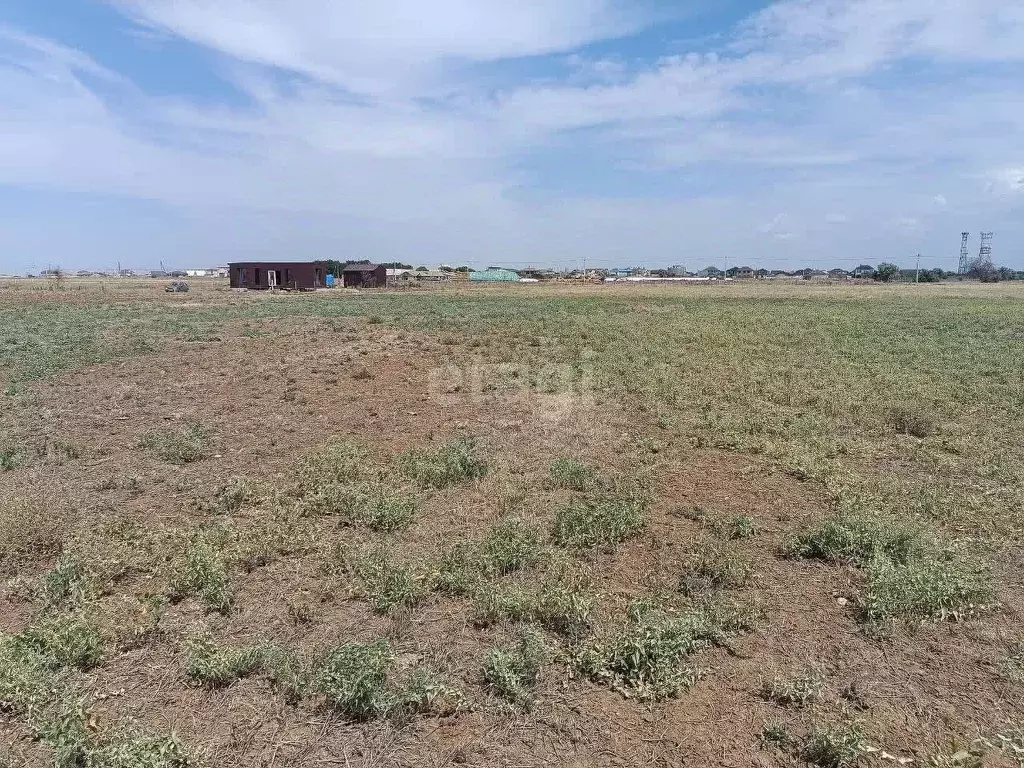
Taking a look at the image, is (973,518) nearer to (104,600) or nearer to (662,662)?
(662,662)

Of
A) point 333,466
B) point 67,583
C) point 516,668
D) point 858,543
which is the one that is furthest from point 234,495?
point 858,543

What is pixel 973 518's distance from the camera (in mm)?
6305

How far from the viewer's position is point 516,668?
3.93 metres

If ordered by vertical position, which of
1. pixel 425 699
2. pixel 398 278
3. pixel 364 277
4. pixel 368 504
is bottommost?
pixel 425 699

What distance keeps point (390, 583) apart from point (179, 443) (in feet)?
17.1

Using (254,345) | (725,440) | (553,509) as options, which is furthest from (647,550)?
(254,345)

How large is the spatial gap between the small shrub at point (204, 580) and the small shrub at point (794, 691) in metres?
3.71

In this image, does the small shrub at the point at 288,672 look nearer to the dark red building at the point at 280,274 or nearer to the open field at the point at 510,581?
the open field at the point at 510,581

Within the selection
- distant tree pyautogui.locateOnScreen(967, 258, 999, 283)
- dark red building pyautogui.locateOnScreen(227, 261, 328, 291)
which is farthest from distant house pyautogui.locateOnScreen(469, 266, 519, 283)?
distant tree pyautogui.locateOnScreen(967, 258, 999, 283)

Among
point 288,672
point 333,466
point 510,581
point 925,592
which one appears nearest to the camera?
point 288,672

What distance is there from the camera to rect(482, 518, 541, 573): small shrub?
5.31 m

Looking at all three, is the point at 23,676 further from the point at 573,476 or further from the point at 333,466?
the point at 573,476

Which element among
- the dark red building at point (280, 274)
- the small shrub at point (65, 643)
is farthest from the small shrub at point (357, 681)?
the dark red building at point (280, 274)

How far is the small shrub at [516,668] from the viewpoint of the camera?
12.3ft
